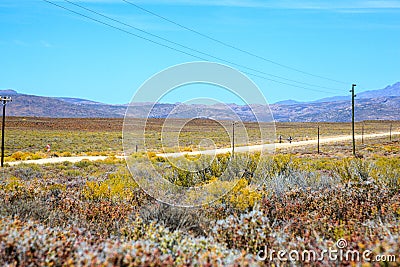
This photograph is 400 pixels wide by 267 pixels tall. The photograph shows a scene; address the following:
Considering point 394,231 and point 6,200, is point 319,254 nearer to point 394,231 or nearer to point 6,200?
point 394,231

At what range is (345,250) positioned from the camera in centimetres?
507

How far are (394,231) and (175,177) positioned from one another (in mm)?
7445

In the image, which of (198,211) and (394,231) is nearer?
(394,231)

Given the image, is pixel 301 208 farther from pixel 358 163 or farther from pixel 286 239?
pixel 358 163

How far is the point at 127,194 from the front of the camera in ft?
31.3

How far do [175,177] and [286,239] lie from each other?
689 cm

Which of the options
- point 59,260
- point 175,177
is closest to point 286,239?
point 59,260

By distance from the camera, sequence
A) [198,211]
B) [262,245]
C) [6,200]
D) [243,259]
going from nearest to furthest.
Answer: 1. [243,259]
2. [262,245]
3. [198,211]
4. [6,200]

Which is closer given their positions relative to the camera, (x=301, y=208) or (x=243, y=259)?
(x=243, y=259)

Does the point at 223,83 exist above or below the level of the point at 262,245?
above

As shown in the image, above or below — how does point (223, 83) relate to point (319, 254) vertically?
above

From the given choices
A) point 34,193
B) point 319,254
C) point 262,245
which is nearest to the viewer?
point 319,254

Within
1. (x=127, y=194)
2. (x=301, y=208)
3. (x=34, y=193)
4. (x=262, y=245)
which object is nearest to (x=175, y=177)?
(x=127, y=194)

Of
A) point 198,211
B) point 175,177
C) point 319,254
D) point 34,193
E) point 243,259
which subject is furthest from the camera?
point 175,177
